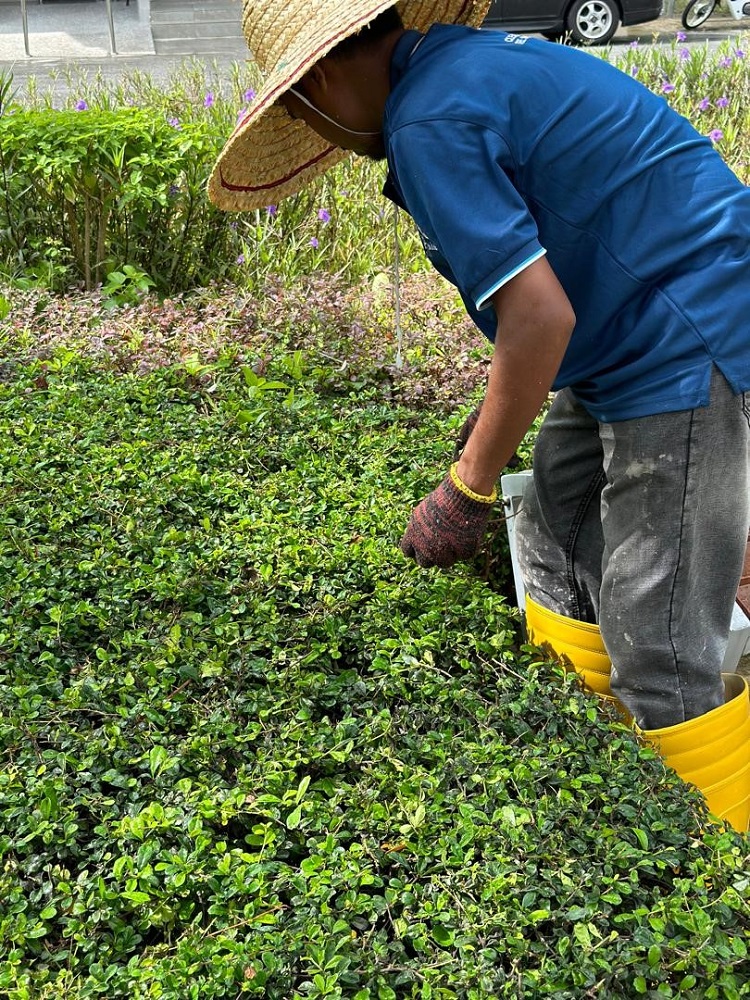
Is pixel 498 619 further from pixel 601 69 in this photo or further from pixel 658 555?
pixel 601 69

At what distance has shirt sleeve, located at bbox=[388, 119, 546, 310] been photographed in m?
1.76

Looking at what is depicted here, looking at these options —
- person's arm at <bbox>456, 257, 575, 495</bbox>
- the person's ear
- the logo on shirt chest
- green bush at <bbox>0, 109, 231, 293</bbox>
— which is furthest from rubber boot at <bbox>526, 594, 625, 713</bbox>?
green bush at <bbox>0, 109, 231, 293</bbox>

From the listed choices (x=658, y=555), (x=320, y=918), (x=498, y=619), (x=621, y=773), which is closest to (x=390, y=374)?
(x=498, y=619)

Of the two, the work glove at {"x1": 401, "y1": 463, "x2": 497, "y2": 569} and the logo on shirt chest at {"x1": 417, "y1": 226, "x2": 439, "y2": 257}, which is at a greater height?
the logo on shirt chest at {"x1": 417, "y1": 226, "x2": 439, "y2": 257}

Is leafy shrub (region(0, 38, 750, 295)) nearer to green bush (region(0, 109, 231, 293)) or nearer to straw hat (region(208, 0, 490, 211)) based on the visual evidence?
green bush (region(0, 109, 231, 293))

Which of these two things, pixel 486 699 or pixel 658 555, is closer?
pixel 658 555

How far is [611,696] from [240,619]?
3.03ft

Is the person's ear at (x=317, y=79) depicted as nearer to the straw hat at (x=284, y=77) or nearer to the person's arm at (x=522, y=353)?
the straw hat at (x=284, y=77)

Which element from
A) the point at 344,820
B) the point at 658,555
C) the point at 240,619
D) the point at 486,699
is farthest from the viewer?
the point at 240,619

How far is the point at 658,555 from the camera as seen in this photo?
2.15 metres

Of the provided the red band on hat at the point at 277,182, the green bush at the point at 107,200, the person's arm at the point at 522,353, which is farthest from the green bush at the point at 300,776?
the green bush at the point at 107,200

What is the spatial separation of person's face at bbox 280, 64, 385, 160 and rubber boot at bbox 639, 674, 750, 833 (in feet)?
4.53

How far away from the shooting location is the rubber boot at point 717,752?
2.19 metres

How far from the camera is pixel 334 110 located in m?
1.99
